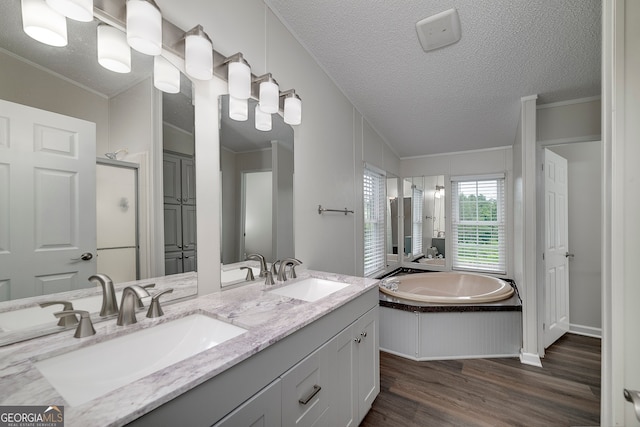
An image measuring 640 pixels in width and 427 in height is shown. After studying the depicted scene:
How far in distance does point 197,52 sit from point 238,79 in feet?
0.80

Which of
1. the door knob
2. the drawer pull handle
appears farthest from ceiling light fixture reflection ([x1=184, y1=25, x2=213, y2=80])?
the door knob

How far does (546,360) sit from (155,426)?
3.11m

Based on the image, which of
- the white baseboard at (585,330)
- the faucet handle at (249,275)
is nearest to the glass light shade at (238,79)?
the faucet handle at (249,275)

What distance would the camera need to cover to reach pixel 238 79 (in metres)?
1.39

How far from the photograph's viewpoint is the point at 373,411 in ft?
5.74

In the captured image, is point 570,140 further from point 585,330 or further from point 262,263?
point 262,263

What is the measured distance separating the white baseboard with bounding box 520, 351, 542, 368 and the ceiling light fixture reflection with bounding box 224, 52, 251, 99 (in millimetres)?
3057

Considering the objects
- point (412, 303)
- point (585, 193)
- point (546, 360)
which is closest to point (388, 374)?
point (412, 303)

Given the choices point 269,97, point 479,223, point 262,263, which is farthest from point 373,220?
point 269,97

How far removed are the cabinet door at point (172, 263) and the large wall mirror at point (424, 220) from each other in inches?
131

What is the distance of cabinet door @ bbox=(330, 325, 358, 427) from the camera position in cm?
126

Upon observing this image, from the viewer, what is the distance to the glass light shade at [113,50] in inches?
37.5

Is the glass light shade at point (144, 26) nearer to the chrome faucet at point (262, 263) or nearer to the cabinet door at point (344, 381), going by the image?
the chrome faucet at point (262, 263)

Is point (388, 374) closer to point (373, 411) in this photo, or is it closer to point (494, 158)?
point (373, 411)
